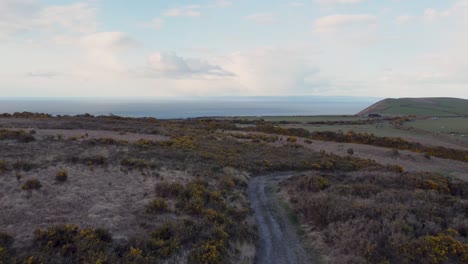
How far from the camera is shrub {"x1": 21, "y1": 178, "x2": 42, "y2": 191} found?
1323 cm

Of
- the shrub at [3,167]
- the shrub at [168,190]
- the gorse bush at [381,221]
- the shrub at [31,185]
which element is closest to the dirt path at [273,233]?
the gorse bush at [381,221]

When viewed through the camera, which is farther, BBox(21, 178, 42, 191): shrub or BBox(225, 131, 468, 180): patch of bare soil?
BBox(225, 131, 468, 180): patch of bare soil

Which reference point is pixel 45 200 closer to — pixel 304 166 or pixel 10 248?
pixel 10 248

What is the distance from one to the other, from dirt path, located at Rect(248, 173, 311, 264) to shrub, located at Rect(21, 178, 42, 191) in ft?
32.8

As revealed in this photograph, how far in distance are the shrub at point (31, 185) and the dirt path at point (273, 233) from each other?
10004 mm

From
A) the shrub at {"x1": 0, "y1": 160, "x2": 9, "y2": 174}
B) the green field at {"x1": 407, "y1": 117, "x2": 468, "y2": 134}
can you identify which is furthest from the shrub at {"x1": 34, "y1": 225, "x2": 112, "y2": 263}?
the green field at {"x1": 407, "y1": 117, "x2": 468, "y2": 134}

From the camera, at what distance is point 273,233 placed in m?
12.5

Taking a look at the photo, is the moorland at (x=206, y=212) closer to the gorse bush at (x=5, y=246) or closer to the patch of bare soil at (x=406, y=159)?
the gorse bush at (x=5, y=246)

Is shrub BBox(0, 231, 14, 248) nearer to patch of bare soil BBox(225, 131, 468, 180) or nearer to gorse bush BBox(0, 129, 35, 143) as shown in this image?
gorse bush BBox(0, 129, 35, 143)

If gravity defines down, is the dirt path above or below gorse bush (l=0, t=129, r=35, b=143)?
below

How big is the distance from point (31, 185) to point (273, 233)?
10.8 meters

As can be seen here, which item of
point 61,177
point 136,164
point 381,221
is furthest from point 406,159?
point 61,177

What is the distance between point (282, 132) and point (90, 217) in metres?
40.2

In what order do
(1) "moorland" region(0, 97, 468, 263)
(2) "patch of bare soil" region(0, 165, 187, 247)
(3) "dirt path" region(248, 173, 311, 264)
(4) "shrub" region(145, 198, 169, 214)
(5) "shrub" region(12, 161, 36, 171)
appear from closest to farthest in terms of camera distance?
1. (1) "moorland" region(0, 97, 468, 263)
2. (2) "patch of bare soil" region(0, 165, 187, 247)
3. (3) "dirt path" region(248, 173, 311, 264)
4. (4) "shrub" region(145, 198, 169, 214)
5. (5) "shrub" region(12, 161, 36, 171)
